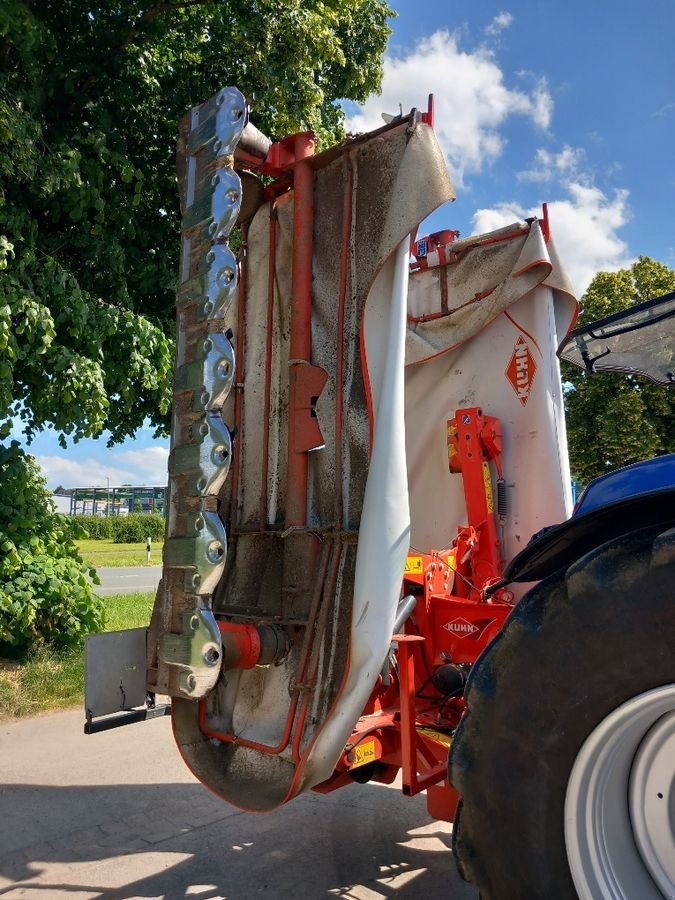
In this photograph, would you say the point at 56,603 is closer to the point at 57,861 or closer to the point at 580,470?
the point at 57,861

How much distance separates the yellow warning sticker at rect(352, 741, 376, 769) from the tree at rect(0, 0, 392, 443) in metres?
3.77

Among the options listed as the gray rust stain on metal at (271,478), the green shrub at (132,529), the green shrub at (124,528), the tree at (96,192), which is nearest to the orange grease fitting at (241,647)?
the gray rust stain on metal at (271,478)

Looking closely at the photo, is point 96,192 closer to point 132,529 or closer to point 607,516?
point 607,516

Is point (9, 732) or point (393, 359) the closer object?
point (393, 359)

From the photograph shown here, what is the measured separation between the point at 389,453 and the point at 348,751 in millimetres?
1109

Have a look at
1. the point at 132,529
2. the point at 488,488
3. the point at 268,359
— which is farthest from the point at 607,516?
the point at 132,529

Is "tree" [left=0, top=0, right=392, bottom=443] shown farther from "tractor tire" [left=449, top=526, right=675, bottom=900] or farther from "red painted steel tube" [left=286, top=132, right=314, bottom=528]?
"tractor tire" [left=449, top=526, right=675, bottom=900]

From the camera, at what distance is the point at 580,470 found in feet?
57.5

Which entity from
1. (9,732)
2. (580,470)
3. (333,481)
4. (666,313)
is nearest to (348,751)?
(333,481)

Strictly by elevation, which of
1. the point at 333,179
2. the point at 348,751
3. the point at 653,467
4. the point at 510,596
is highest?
the point at 333,179

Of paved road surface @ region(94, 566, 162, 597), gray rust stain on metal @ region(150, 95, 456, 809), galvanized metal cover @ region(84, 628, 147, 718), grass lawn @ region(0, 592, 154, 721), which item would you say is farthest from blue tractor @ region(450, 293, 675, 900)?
paved road surface @ region(94, 566, 162, 597)

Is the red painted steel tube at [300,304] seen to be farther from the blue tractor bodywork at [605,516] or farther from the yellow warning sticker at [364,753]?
the blue tractor bodywork at [605,516]

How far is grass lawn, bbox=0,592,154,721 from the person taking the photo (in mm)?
5625

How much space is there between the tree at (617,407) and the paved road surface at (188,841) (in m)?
13.3
